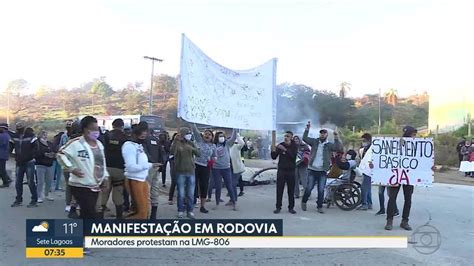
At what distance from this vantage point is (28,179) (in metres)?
9.17

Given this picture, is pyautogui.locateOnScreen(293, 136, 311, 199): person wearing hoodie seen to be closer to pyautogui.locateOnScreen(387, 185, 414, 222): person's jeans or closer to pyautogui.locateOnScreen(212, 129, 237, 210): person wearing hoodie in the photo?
pyautogui.locateOnScreen(212, 129, 237, 210): person wearing hoodie

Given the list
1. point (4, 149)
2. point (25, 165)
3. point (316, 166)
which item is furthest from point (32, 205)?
point (316, 166)

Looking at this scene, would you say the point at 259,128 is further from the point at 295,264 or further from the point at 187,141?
the point at 295,264

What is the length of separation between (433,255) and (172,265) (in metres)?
3.31

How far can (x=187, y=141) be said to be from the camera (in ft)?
26.1

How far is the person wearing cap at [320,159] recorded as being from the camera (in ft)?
29.8

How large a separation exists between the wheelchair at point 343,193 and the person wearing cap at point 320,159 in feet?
1.88

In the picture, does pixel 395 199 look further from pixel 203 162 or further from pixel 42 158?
pixel 42 158

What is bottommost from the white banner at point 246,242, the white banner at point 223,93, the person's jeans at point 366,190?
the white banner at point 246,242

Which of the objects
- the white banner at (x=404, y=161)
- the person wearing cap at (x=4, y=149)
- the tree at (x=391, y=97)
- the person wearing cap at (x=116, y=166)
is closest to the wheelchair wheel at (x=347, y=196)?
the white banner at (x=404, y=161)

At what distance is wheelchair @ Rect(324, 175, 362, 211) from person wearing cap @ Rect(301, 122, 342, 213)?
57 centimetres

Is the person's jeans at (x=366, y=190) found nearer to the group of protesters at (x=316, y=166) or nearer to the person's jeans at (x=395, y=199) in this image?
the group of protesters at (x=316, y=166)

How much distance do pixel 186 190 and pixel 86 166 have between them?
2.80 m

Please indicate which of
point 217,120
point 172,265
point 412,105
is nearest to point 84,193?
point 172,265
